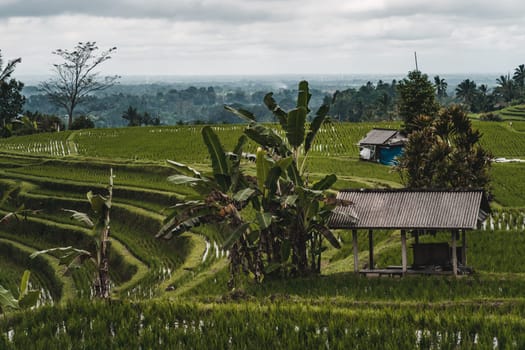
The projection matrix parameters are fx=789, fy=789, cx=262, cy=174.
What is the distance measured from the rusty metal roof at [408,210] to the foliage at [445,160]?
5045 millimetres

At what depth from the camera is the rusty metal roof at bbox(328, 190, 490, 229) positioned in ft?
56.8

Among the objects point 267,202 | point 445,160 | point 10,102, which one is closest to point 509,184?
point 445,160

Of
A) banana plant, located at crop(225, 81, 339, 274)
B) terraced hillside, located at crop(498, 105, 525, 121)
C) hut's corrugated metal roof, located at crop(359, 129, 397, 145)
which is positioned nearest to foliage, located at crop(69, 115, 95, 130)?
hut's corrugated metal roof, located at crop(359, 129, 397, 145)

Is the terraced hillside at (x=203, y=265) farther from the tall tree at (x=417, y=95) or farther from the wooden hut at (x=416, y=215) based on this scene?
the tall tree at (x=417, y=95)

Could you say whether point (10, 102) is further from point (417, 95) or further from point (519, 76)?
point (519, 76)

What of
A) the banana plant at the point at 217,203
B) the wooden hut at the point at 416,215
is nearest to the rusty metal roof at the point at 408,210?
the wooden hut at the point at 416,215

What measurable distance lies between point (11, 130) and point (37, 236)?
3507 cm

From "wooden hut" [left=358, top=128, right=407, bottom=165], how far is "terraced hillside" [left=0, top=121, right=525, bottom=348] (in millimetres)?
1178

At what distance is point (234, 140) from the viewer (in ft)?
168

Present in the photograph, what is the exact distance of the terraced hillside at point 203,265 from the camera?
11.6 m

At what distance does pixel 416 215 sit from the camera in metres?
17.6

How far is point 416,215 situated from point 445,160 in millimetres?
6540

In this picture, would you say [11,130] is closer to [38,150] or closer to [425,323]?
[38,150]

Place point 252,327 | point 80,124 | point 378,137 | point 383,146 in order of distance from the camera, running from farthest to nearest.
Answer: point 80,124 → point 378,137 → point 383,146 → point 252,327
